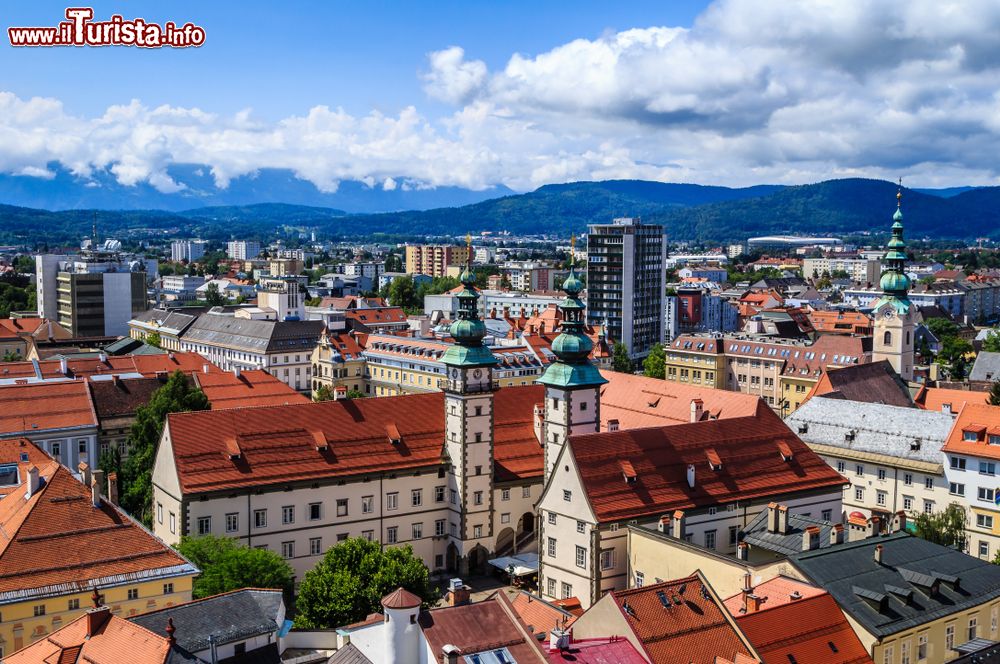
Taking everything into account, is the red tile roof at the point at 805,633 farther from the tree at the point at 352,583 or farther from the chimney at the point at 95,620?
the chimney at the point at 95,620

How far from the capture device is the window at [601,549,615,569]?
57062mm

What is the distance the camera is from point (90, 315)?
193 metres

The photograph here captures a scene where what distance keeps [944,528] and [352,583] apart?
3702cm

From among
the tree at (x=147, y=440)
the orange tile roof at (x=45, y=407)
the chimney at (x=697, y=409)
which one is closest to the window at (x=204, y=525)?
the tree at (x=147, y=440)

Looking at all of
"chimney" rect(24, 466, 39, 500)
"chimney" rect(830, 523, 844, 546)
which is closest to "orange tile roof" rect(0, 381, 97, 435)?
"chimney" rect(24, 466, 39, 500)

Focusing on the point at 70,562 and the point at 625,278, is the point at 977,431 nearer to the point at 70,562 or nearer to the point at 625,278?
the point at 70,562

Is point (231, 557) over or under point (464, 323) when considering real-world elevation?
under

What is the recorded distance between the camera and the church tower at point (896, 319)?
108625mm

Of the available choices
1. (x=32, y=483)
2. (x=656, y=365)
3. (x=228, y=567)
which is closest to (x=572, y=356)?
(x=228, y=567)

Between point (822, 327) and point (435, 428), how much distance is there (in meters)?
132

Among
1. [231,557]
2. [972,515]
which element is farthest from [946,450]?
[231,557]

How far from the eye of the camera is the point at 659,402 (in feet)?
270

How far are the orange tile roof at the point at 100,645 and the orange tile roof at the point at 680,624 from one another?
16872 mm

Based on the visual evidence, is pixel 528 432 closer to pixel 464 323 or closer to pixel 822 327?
pixel 464 323
